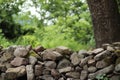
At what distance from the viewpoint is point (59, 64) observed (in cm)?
630

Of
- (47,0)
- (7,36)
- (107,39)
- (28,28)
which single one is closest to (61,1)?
(47,0)

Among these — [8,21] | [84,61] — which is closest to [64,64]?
[84,61]

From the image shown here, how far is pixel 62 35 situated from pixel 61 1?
179 centimetres

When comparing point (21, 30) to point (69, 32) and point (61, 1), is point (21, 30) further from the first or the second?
point (69, 32)

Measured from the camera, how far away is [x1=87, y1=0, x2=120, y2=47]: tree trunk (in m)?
6.72

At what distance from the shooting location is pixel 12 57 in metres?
6.50

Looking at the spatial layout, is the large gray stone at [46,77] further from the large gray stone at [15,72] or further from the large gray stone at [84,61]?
the large gray stone at [84,61]

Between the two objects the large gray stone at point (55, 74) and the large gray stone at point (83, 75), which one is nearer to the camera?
the large gray stone at point (83, 75)

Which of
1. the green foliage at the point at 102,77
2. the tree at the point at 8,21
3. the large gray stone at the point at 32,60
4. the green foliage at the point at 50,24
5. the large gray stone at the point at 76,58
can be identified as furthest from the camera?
the tree at the point at 8,21

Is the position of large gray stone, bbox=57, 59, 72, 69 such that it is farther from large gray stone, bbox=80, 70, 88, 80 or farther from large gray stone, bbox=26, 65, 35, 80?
large gray stone, bbox=26, 65, 35, 80

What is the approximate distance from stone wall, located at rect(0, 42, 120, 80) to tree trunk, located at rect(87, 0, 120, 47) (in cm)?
39

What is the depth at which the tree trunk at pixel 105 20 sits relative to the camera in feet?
22.1

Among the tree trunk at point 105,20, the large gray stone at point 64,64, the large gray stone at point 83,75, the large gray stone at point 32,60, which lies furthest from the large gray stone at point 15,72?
the tree trunk at point 105,20

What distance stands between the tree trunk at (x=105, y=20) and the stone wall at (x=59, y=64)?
387 millimetres
